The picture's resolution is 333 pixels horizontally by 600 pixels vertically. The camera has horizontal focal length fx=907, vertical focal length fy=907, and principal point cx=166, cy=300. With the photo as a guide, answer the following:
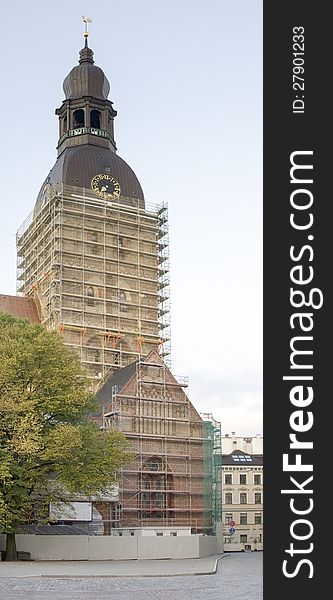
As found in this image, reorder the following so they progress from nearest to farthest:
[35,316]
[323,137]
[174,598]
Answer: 1. [323,137]
2. [174,598]
3. [35,316]

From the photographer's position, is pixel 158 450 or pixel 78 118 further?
pixel 78 118

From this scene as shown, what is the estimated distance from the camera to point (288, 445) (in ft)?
28.2

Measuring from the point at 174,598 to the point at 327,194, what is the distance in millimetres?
12102

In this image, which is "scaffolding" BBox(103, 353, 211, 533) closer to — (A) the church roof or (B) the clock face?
(A) the church roof

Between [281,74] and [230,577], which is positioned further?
[230,577]

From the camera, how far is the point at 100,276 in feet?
225

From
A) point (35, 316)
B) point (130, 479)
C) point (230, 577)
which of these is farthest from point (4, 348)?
point (35, 316)

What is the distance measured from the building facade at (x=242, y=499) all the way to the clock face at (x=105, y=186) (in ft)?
113

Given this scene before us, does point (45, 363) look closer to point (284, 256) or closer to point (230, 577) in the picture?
point (230, 577)

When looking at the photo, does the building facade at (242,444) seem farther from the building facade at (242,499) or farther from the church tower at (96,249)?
the church tower at (96,249)

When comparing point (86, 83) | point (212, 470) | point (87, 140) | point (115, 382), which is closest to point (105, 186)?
point (87, 140)

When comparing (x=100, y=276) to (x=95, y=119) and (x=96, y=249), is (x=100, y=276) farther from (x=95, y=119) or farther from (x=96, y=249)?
(x=95, y=119)

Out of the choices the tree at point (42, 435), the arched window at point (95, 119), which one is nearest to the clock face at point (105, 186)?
the arched window at point (95, 119)

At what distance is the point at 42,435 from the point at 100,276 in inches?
1179
